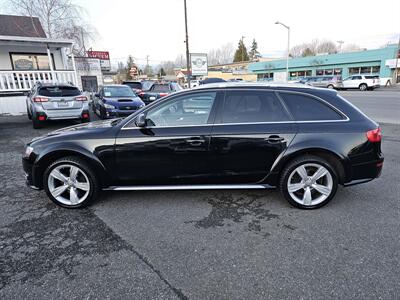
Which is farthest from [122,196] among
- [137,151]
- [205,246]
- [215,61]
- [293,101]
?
[215,61]

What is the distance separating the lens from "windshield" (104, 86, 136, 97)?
10984 mm

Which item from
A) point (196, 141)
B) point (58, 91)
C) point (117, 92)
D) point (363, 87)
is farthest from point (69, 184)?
point (363, 87)

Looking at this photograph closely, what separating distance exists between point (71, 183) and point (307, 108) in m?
3.32

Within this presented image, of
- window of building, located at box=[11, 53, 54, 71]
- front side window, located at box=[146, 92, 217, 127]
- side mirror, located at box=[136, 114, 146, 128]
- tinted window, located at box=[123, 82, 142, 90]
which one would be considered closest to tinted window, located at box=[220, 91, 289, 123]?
front side window, located at box=[146, 92, 217, 127]

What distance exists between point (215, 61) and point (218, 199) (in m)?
106

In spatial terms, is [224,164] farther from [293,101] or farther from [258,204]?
[293,101]

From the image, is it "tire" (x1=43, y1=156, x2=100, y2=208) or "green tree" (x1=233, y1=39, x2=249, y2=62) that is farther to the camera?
"green tree" (x1=233, y1=39, x2=249, y2=62)

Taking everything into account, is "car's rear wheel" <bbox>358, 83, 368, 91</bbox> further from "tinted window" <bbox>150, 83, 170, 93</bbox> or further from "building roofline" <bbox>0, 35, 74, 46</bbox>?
"building roofline" <bbox>0, 35, 74, 46</bbox>

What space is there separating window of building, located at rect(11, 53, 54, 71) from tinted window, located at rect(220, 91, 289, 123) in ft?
58.2

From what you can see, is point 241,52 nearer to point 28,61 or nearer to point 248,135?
point 28,61

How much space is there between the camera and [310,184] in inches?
136

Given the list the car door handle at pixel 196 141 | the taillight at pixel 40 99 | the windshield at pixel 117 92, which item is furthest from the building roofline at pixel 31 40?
the car door handle at pixel 196 141

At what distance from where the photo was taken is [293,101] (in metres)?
3.50

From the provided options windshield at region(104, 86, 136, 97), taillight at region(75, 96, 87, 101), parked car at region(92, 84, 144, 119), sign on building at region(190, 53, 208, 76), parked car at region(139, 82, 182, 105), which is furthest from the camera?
sign on building at region(190, 53, 208, 76)
